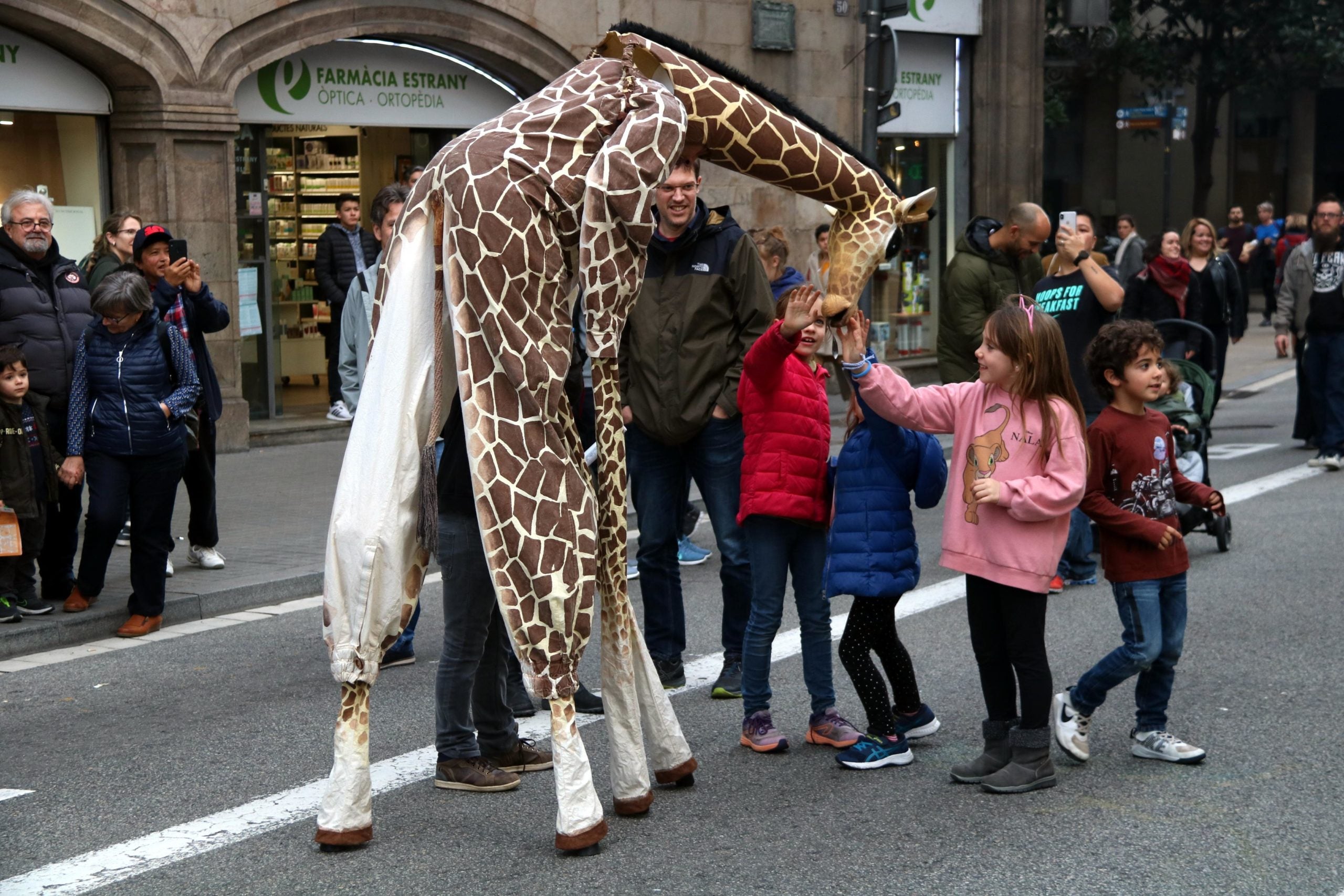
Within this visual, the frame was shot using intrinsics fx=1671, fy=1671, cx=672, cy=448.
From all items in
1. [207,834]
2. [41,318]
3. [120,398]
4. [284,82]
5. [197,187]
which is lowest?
[207,834]

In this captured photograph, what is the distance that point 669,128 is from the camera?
4.90 m

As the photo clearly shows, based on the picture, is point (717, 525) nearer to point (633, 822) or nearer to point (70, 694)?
point (633, 822)

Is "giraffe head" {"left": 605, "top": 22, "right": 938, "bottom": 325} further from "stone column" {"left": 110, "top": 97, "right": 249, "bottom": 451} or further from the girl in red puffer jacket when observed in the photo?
"stone column" {"left": 110, "top": 97, "right": 249, "bottom": 451}

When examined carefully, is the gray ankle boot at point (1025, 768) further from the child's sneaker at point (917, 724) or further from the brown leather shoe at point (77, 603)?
the brown leather shoe at point (77, 603)

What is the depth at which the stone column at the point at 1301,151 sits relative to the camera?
3994 cm

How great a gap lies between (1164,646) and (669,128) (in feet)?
8.04

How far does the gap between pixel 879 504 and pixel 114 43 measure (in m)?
9.28

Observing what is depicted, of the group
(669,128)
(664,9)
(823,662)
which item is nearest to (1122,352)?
(823,662)

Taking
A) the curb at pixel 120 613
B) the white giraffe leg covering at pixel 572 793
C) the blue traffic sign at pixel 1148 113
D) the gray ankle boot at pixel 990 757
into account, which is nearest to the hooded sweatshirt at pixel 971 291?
the curb at pixel 120 613

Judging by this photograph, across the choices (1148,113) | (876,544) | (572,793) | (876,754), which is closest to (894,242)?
(876,544)

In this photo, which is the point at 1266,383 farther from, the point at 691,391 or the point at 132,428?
the point at 132,428

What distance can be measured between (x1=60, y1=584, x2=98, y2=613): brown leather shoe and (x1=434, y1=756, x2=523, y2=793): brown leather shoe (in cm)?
341

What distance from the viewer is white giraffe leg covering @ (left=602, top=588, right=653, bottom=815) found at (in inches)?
200

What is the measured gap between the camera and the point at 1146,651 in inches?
220
